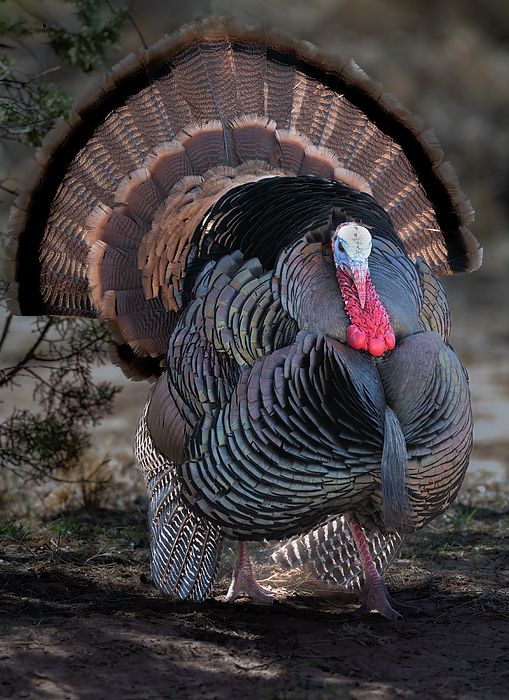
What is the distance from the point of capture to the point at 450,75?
1850 cm

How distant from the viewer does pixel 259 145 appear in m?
4.09

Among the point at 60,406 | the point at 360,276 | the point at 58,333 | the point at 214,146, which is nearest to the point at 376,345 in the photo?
the point at 360,276

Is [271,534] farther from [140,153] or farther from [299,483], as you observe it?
[140,153]

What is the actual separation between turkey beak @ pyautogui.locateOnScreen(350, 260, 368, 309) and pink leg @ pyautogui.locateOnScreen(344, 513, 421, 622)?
3.86 feet

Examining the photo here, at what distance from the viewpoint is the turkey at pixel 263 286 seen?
2.85 metres

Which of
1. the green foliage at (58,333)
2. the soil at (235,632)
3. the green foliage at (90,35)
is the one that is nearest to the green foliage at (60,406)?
the green foliage at (58,333)

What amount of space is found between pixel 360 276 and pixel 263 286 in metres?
0.44

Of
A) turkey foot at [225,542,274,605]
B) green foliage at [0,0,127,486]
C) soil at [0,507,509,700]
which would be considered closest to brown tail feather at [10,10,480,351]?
green foliage at [0,0,127,486]

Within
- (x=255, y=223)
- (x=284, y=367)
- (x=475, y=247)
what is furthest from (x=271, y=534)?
(x=475, y=247)

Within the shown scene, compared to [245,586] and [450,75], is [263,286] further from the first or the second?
[450,75]

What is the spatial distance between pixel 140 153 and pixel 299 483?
218cm

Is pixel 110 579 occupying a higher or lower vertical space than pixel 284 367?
lower

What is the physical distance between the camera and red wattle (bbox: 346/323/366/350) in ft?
9.31

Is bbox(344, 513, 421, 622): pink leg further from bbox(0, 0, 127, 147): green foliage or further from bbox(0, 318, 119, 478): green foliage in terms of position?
bbox(0, 0, 127, 147): green foliage
